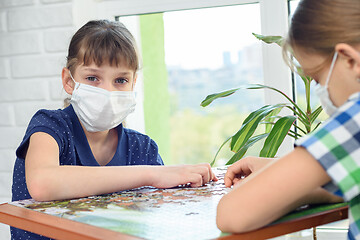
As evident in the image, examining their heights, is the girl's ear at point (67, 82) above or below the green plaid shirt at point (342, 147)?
above

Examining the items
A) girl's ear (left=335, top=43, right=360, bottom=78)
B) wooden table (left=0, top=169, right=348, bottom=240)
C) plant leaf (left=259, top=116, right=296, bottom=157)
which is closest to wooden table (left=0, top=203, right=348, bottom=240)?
wooden table (left=0, top=169, right=348, bottom=240)

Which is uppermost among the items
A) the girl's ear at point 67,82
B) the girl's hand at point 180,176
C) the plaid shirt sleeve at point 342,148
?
the girl's ear at point 67,82

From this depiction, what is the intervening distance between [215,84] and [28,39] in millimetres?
1180

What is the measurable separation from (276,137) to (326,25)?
2.60 ft

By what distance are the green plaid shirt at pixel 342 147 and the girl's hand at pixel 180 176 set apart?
490mm

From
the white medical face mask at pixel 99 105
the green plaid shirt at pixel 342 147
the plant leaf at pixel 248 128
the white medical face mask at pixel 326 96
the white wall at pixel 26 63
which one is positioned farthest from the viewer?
the white wall at pixel 26 63

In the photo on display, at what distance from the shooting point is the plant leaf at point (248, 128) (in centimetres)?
169

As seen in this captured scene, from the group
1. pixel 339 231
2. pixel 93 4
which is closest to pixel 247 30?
pixel 93 4

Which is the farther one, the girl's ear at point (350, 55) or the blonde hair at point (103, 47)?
the blonde hair at point (103, 47)

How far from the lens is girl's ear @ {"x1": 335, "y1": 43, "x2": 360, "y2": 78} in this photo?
871 mm

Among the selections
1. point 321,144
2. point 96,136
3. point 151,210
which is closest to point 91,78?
point 96,136

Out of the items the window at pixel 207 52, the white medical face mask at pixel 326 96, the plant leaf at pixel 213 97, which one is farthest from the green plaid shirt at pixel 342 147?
the window at pixel 207 52

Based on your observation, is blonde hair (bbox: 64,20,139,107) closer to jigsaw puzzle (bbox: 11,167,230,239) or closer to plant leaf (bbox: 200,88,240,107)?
plant leaf (bbox: 200,88,240,107)

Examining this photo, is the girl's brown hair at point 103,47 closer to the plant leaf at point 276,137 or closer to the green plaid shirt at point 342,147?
the plant leaf at point 276,137
